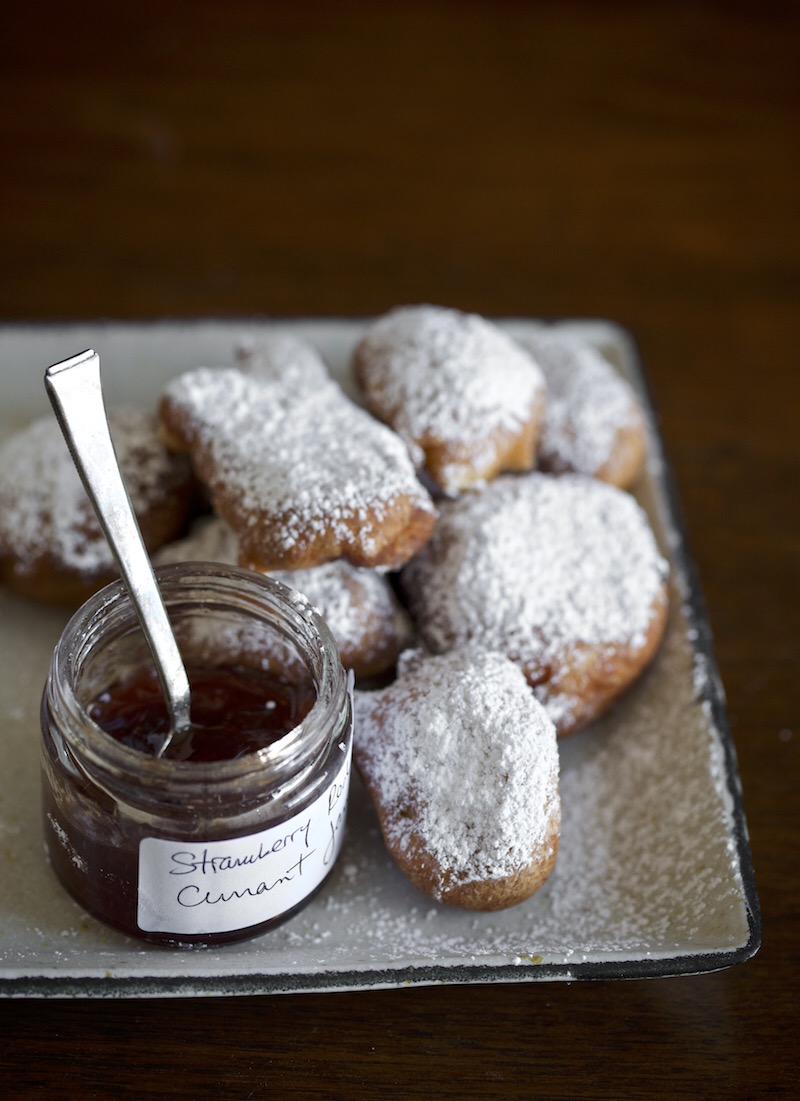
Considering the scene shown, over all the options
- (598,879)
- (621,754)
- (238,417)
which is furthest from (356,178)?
(598,879)

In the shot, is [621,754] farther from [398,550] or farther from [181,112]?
[181,112]

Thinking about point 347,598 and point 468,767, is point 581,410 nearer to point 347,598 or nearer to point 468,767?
point 347,598

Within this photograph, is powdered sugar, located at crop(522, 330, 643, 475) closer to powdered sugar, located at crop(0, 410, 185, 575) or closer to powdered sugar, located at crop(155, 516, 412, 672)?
powdered sugar, located at crop(155, 516, 412, 672)

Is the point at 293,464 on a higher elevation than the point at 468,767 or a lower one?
higher

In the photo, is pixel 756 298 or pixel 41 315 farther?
pixel 756 298

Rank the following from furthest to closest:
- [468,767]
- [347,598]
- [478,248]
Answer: [478,248]
[347,598]
[468,767]

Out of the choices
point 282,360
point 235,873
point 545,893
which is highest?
point 282,360

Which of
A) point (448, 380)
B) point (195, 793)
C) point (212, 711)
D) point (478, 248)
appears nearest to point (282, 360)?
point (448, 380)
